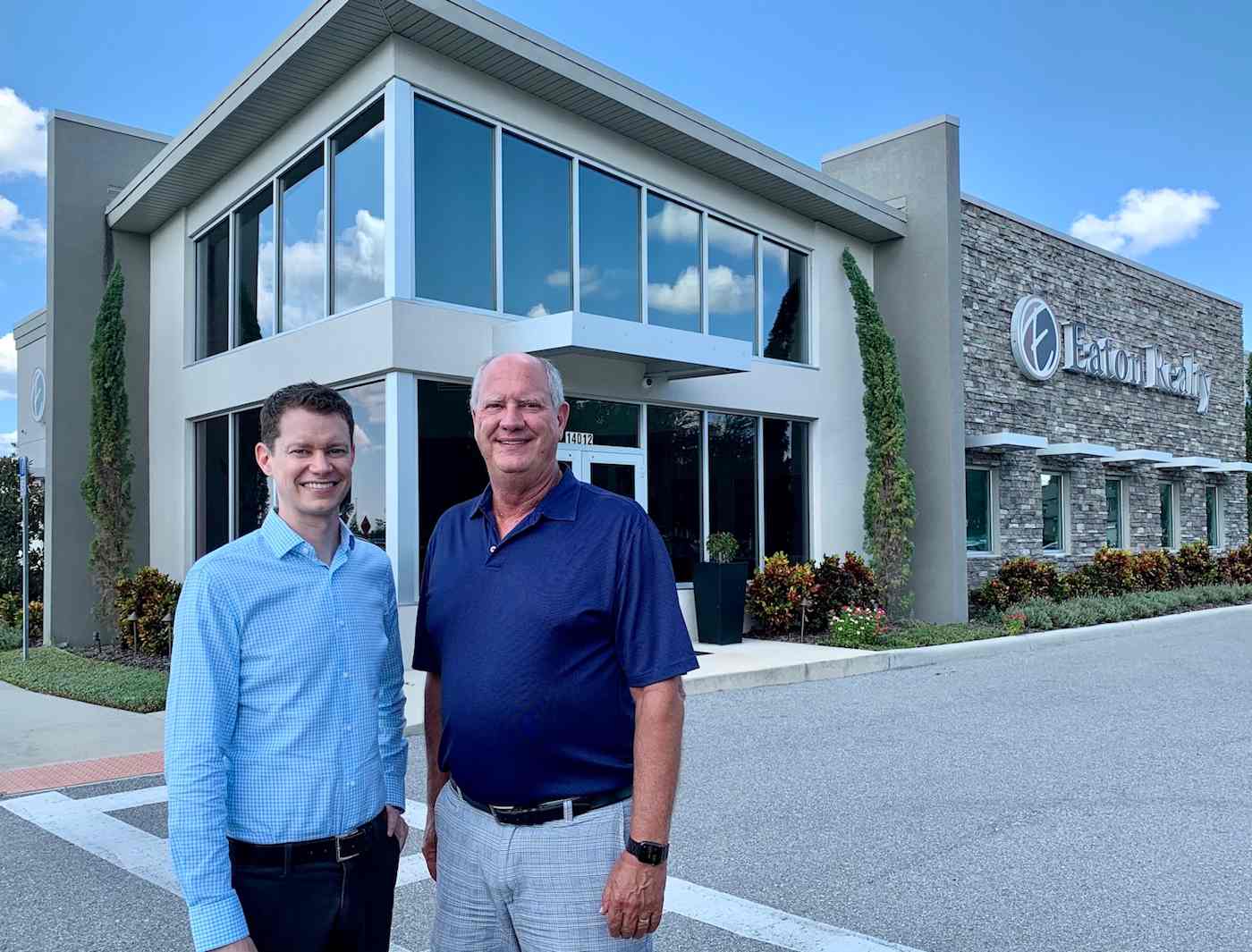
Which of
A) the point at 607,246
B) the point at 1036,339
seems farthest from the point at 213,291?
the point at 1036,339

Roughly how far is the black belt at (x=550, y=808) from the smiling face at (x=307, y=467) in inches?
33.0

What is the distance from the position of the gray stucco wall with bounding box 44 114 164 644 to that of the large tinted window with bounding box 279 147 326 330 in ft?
12.9

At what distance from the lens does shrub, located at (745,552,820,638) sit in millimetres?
14008

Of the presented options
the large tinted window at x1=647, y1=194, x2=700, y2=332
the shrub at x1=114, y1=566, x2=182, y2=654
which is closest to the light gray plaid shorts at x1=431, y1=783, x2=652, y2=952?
the shrub at x1=114, y1=566, x2=182, y2=654

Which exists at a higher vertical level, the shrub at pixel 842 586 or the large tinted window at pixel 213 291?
the large tinted window at pixel 213 291

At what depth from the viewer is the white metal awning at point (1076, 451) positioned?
1928 cm

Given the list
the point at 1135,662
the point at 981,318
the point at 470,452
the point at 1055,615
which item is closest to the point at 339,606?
the point at 470,452

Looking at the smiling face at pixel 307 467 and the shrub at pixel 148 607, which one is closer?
the smiling face at pixel 307 467

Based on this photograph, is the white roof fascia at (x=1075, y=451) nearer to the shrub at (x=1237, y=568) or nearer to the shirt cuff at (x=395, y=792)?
the shrub at (x=1237, y=568)

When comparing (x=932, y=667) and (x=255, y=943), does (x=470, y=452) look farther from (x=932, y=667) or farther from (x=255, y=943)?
(x=255, y=943)

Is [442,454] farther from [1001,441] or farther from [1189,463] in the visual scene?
[1189,463]

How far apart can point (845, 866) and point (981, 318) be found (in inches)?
597

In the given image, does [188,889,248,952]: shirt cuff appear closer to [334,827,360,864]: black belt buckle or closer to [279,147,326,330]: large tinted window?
Answer: [334,827,360,864]: black belt buckle

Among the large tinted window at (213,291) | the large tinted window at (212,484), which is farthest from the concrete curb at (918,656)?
the large tinted window at (213,291)
